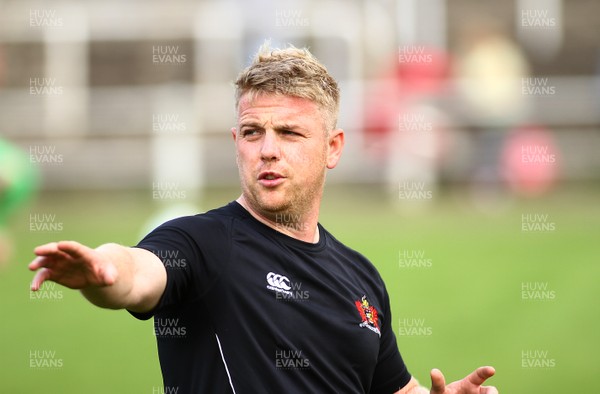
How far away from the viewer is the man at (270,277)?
11.1 feet

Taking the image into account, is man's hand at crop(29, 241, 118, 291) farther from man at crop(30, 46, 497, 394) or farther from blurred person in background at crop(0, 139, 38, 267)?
blurred person in background at crop(0, 139, 38, 267)

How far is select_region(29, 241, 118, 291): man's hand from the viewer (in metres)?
2.62

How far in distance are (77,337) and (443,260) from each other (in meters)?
5.31

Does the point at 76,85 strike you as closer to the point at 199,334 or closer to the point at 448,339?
the point at 448,339

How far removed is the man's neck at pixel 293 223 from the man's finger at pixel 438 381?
0.68 m

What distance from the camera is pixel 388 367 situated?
14.0 feet

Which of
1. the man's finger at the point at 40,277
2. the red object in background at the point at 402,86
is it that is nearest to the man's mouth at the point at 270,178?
the man's finger at the point at 40,277

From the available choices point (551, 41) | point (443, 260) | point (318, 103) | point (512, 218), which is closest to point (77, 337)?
point (443, 260)

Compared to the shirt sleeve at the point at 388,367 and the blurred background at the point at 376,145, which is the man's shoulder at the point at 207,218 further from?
the blurred background at the point at 376,145

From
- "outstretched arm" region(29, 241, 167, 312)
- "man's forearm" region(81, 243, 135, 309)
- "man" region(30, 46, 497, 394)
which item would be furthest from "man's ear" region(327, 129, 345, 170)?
"man's forearm" region(81, 243, 135, 309)

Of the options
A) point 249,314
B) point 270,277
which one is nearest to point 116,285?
point 249,314

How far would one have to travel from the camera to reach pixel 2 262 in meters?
13.1

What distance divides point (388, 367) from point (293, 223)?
82 cm

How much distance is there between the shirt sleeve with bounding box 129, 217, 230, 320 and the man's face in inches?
11.1
